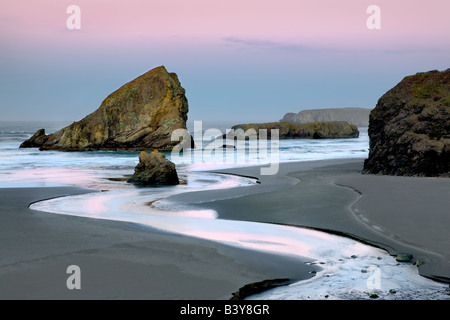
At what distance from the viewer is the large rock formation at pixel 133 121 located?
34.9m

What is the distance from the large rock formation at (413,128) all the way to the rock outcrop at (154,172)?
543cm

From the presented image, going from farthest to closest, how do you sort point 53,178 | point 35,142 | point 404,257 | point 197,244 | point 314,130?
point 314,130 < point 35,142 < point 53,178 < point 197,244 < point 404,257

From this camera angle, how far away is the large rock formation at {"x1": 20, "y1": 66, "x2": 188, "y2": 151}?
34938 mm

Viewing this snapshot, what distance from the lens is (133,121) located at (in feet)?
116


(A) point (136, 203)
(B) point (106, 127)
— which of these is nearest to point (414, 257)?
(A) point (136, 203)

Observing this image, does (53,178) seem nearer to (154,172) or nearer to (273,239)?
(154,172)

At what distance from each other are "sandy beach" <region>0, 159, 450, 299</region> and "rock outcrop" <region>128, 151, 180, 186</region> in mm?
3037

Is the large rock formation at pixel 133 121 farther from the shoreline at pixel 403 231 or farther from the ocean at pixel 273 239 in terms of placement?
the shoreline at pixel 403 231

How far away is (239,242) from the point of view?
241 inches

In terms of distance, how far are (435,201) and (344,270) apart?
3695 millimetres

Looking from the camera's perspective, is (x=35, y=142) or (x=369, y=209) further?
(x=35, y=142)

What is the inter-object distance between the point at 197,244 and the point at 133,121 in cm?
3042

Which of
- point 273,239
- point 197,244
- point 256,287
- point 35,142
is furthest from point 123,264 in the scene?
point 35,142
